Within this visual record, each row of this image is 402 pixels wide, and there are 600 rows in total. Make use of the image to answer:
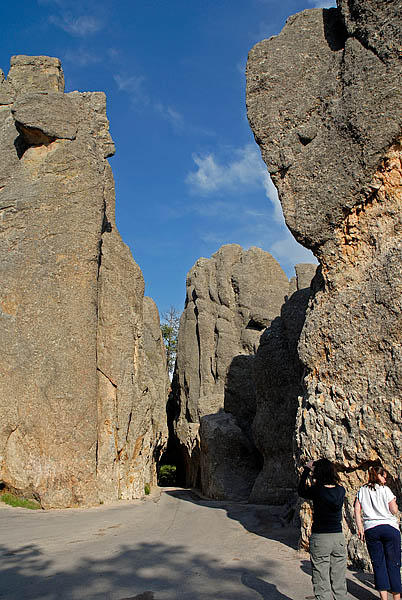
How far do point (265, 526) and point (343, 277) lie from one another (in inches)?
164

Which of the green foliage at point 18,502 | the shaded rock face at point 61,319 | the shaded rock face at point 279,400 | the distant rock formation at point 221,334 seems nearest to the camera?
the green foliage at point 18,502

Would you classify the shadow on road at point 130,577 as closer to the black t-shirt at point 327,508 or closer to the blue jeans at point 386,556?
the blue jeans at point 386,556

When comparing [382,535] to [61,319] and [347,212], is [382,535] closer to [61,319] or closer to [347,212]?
[347,212]

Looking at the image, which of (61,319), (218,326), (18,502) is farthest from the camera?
(218,326)

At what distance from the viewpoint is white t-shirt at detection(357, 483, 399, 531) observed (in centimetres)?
410

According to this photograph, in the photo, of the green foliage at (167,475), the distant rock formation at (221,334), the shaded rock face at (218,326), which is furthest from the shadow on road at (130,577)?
the green foliage at (167,475)

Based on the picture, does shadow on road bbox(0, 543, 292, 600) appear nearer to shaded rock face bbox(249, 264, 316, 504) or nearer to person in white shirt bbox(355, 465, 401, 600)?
person in white shirt bbox(355, 465, 401, 600)

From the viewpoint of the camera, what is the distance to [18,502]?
9.48 m

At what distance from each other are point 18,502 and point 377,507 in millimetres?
7545

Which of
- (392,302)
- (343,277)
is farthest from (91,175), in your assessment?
(392,302)

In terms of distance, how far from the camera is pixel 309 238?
6891 millimetres

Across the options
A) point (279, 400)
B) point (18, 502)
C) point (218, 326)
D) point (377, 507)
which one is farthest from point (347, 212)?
point (218, 326)

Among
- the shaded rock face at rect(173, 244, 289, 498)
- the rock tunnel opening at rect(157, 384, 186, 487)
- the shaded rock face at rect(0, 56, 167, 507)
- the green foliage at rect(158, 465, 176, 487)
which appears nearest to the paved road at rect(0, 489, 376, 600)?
the shaded rock face at rect(0, 56, 167, 507)

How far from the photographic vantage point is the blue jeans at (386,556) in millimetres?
3979
